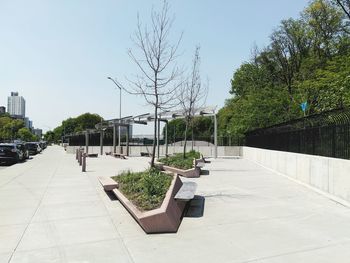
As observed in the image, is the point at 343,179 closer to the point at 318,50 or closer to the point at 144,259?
the point at 144,259

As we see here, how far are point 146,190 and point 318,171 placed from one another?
238 inches

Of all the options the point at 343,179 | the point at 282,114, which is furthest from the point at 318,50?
the point at 343,179

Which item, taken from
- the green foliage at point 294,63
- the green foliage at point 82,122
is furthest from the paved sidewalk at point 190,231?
the green foliage at point 82,122

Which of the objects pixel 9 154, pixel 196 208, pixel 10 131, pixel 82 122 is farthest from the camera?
pixel 82 122

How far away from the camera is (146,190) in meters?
9.17

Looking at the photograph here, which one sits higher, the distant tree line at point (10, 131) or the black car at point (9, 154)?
the distant tree line at point (10, 131)

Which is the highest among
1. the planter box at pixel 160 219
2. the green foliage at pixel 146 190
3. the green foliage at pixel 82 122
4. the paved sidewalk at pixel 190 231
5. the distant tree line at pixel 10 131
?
the green foliage at pixel 82 122

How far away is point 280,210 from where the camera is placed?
9312mm

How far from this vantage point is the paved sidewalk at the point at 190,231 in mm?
5902

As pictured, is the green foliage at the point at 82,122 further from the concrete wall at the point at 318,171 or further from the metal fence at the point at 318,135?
the concrete wall at the point at 318,171

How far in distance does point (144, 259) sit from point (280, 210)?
455cm

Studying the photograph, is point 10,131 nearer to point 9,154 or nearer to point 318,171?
point 9,154

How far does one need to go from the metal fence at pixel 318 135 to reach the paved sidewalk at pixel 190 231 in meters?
1.58

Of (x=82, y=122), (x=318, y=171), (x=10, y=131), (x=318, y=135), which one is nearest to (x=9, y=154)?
(x=318, y=135)
